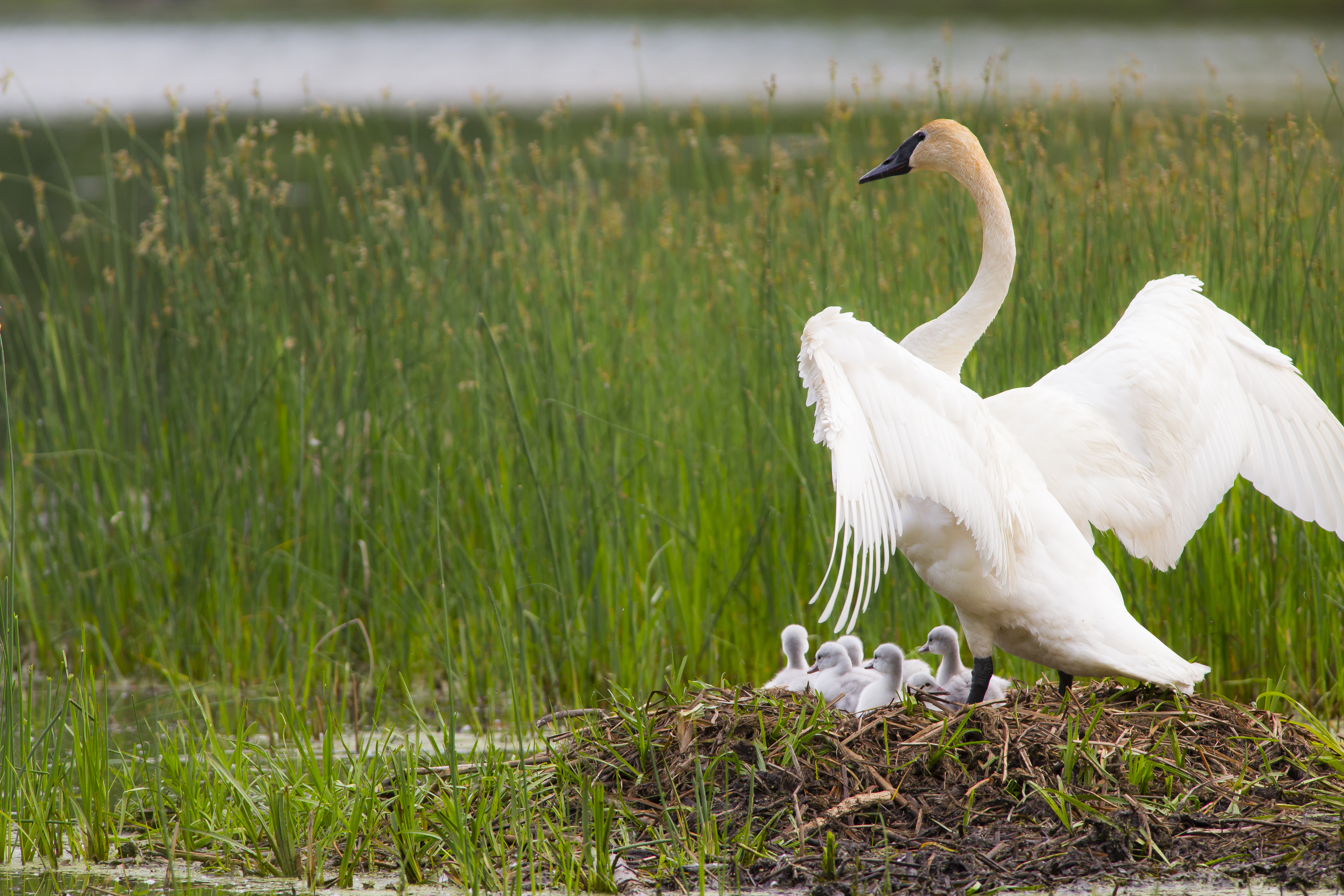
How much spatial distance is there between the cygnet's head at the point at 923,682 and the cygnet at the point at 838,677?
16 centimetres

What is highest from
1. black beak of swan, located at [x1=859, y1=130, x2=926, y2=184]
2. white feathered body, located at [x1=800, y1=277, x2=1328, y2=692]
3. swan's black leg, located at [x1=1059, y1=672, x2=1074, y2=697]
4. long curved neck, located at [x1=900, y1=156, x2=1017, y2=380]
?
black beak of swan, located at [x1=859, y1=130, x2=926, y2=184]

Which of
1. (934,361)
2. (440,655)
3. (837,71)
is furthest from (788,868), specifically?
(837,71)

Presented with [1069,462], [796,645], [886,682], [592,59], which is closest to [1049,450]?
[1069,462]

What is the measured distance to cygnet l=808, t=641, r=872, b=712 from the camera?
486cm

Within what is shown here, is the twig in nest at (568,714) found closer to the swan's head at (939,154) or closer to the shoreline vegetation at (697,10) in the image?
the swan's head at (939,154)

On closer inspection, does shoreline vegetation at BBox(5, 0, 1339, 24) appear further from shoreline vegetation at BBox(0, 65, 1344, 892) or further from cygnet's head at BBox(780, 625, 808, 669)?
cygnet's head at BBox(780, 625, 808, 669)

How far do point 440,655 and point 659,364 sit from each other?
179cm

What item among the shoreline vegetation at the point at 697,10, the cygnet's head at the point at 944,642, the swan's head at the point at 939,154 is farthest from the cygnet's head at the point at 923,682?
the shoreline vegetation at the point at 697,10

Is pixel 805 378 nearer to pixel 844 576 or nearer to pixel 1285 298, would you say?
pixel 844 576

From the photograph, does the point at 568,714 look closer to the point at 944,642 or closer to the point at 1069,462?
the point at 944,642

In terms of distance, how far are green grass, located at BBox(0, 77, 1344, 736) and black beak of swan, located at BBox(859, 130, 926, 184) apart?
79cm

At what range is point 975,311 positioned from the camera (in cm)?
462

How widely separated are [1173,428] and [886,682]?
127 cm

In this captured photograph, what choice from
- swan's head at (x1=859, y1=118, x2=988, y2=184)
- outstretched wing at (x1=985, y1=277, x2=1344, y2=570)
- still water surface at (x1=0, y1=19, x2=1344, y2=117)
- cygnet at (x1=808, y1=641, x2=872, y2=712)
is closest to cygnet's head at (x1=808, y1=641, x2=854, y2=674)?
cygnet at (x1=808, y1=641, x2=872, y2=712)
